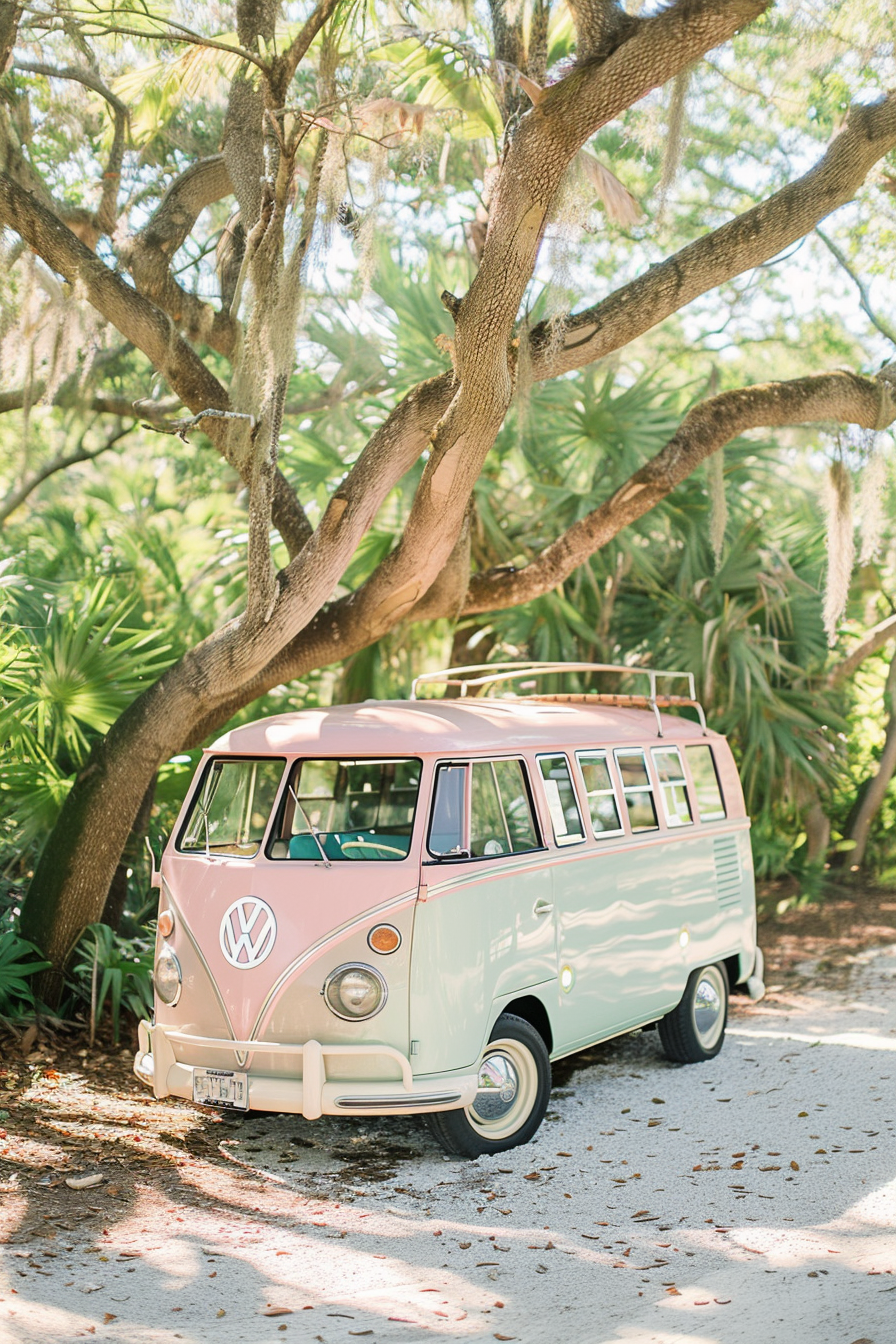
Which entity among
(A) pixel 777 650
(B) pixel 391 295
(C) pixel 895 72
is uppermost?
(C) pixel 895 72

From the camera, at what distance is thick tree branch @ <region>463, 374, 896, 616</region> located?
8.05m

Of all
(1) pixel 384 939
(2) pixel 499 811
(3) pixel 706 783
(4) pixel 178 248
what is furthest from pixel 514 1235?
(4) pixel 178 248

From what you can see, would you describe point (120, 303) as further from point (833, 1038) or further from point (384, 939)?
point (833, 1038)

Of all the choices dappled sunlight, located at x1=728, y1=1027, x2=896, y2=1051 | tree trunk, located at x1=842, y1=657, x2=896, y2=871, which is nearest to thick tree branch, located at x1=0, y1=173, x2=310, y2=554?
dappled sunlight, located at x1=728, y1=1027, x2=896, y2=1051

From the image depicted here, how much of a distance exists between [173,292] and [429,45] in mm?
2322

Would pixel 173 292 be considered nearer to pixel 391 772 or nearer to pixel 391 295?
pixel 391 295

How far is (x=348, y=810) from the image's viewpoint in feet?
21.5

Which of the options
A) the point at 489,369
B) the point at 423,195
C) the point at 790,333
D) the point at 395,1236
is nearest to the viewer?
the point at 395,1236

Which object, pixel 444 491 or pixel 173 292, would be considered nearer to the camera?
pixel 444 491

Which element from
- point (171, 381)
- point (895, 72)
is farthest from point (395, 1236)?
point (895, 72)

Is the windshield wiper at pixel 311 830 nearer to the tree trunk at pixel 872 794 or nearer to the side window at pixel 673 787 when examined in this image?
the side window at pixel 673 787

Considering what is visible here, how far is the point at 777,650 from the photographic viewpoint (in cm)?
1081

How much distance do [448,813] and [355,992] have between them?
3.01 feet

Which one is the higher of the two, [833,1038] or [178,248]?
[178,248]
